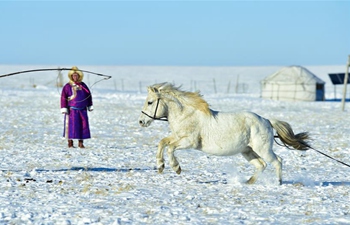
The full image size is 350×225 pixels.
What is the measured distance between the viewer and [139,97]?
3978 cm

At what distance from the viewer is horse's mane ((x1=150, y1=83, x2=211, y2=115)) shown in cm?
924

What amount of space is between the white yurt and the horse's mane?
113 feet

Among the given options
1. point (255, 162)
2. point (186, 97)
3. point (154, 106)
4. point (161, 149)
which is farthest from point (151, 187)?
point (255, 162)

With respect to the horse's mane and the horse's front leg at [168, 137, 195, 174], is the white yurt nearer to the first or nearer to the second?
the horse's mane

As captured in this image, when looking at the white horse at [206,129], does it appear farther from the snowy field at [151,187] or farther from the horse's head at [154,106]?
the snowy field at [151,187]

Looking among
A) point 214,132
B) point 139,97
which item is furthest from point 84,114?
point 139,97

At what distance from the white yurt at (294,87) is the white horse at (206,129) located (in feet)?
112

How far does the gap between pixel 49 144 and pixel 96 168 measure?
410 centimetres

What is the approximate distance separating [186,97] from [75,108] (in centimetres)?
479

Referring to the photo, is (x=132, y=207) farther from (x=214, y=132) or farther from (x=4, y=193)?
(x=214, y=132)

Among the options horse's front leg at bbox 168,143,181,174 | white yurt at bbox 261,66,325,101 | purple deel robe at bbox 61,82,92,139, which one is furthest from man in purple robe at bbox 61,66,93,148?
white yurt at bbox 261,66,325,101

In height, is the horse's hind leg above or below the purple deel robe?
below

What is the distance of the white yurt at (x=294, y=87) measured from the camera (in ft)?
141

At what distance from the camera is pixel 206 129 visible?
9.04 meters
